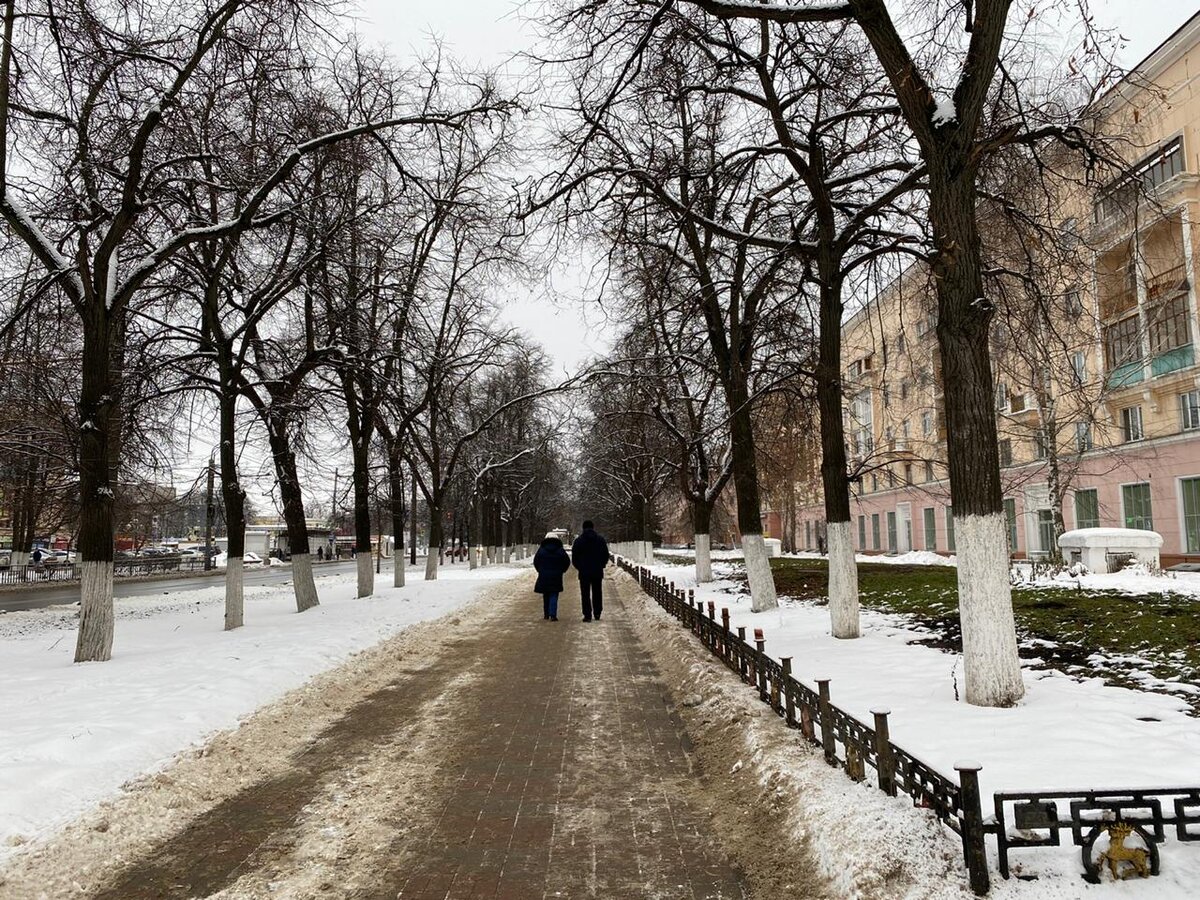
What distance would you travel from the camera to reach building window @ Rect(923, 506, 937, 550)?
142 feet

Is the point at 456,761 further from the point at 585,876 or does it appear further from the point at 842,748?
the point at 842,748

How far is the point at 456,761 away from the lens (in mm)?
5738

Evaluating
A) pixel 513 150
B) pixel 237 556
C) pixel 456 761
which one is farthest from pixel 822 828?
pixel 237 556

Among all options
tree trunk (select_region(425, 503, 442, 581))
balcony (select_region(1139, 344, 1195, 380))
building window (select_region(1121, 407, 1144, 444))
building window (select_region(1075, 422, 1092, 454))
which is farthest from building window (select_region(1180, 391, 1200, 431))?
tree trunk (select_region(425, 503, 442, 581))

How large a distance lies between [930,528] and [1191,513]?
19611mm

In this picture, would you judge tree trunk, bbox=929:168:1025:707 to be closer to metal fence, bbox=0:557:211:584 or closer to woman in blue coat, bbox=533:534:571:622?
woman in blue coat, bbox=533:534:571:622

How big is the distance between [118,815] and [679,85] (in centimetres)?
846

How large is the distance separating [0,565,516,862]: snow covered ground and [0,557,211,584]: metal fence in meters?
18.3

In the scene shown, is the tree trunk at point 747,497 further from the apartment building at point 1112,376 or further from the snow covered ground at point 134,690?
the snow covered ground at point 134,690

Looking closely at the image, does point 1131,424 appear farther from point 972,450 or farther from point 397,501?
point 972,450

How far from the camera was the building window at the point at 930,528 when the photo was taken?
4331 cm

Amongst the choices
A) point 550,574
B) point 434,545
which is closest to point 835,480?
point 550,574

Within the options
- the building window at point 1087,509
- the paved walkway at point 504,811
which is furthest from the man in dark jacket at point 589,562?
the building window at point 1087,509

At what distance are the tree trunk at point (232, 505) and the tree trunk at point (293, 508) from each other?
0.70 m
